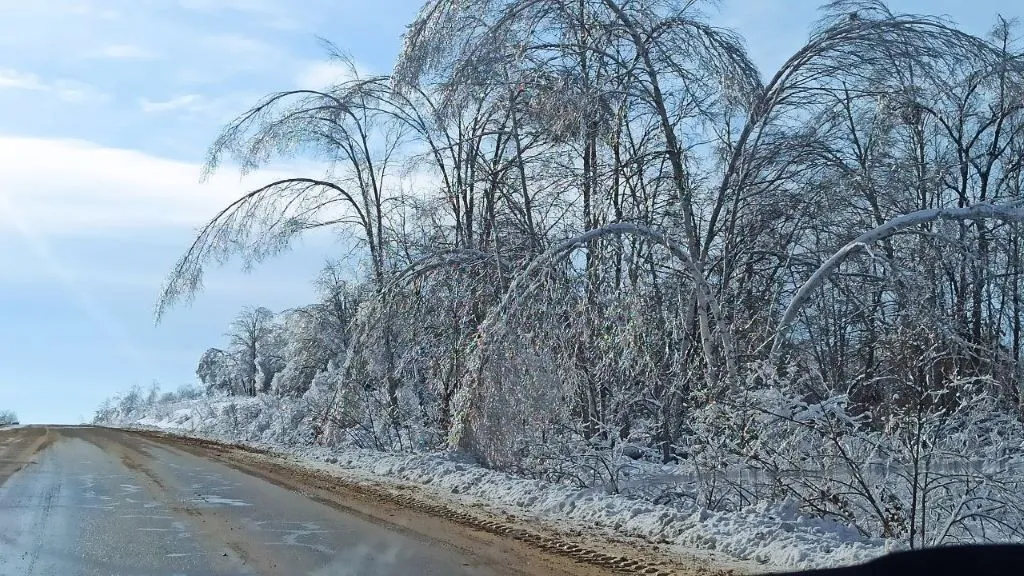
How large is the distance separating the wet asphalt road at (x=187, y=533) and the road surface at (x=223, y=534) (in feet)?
0.03

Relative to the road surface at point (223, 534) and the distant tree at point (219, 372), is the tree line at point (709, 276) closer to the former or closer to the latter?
the road surface at point (223, 534)

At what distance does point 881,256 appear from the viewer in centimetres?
972

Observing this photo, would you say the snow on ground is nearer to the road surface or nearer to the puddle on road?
the road surface

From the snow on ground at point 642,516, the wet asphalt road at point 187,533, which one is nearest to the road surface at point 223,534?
the wet asphalt road at point 187,533

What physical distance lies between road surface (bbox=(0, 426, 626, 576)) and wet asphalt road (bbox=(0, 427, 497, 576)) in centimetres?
1

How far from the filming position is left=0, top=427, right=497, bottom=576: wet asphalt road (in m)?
6.28

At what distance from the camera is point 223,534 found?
24.7 ft

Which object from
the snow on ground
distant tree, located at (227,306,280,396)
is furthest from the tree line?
distant tree, located at (227,306,280,396)

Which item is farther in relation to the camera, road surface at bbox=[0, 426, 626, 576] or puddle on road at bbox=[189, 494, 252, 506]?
puddle on road at bbox=[189, 494, 252, 506]

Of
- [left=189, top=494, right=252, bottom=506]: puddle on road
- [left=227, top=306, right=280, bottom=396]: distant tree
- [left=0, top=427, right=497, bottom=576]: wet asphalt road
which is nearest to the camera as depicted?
[left=0, top=427, right=497, bottom=576]: wet asphalt road

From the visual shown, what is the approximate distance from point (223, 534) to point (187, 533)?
1.11 feet

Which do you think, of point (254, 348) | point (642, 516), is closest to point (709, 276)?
point (642, 516)

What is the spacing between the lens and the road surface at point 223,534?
6.30 metres

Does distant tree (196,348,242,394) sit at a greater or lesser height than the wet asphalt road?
greater
